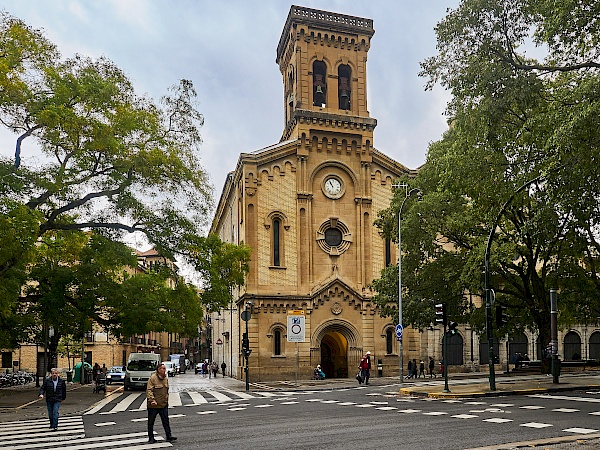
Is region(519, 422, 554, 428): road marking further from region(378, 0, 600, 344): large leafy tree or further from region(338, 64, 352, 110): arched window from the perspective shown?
region(338, 64, 352, 110): arched window

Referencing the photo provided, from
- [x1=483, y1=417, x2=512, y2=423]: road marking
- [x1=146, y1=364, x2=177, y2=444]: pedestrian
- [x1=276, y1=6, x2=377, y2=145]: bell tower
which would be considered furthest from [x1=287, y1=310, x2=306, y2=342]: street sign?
[x1=146, y1=364, x2=177, y2=444]: pedestrian

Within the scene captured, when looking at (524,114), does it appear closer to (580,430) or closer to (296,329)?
(580,430)

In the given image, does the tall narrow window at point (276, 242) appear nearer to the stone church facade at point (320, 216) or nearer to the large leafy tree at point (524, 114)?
the stone church facade at point (320, 216)

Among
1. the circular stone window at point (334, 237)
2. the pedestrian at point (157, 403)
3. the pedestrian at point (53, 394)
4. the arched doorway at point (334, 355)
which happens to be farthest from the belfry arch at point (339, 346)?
the pedestrian at point (157, 403)

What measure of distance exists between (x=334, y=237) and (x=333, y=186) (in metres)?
3.40

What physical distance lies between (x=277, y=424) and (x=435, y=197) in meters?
18.8

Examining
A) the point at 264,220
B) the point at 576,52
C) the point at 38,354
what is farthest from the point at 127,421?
the point at 38,354

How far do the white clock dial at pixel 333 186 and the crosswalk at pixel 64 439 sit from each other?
2937 centimetres

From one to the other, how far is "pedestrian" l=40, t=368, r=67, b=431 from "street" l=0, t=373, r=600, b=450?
0.39m

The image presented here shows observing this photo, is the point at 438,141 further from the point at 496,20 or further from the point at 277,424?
the point at 277,424

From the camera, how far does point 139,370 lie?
1469 inches

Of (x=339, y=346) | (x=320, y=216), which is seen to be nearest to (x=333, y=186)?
(x=320, y=216)

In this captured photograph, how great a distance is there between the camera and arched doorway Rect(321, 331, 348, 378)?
146ft

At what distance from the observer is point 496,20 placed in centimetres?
1939
